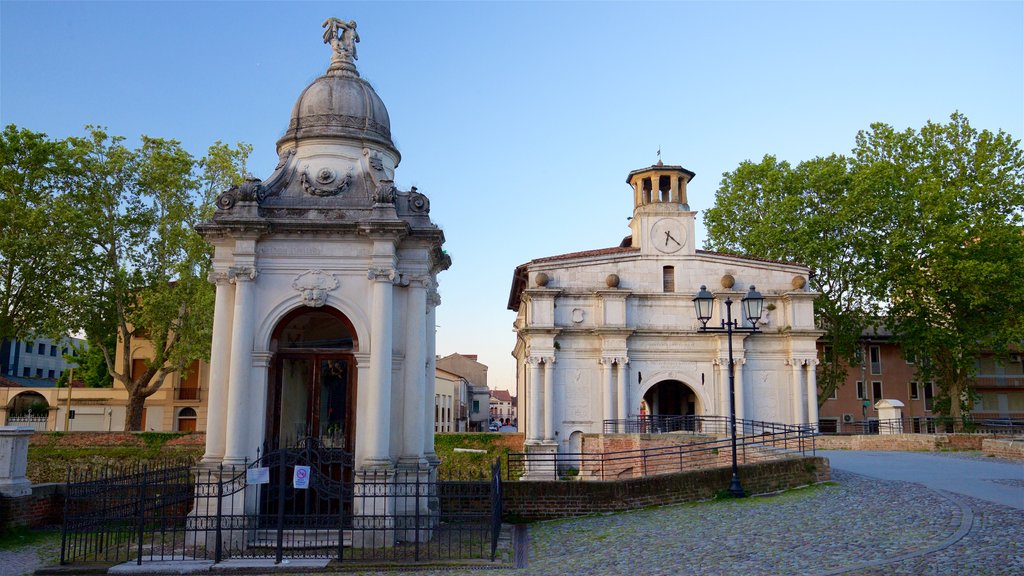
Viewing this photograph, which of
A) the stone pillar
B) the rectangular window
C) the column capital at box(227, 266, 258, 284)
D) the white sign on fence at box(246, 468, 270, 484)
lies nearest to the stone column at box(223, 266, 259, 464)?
the column capital at box(227, 266, 258, 284)

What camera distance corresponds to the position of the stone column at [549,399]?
36.6m

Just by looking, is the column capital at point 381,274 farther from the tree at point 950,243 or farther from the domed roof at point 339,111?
the tree at point 950,243

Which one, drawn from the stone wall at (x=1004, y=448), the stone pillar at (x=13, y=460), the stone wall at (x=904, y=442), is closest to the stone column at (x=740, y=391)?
the stone wall at (x=904, y=442)

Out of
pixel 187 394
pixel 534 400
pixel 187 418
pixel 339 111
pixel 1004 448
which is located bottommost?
pixel 1004 448

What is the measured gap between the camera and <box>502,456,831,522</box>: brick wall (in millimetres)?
15227

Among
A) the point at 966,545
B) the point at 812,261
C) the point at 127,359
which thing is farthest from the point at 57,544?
the point at 812,261

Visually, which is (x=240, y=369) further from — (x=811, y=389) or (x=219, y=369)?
(x=811, y=389)

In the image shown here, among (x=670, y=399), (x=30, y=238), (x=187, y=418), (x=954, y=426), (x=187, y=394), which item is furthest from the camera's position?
(x=187, y=418)

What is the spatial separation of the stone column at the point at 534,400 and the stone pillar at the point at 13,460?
24087mm

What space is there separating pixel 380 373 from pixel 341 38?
23.7ft

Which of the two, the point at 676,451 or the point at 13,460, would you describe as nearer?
the point at 13,460

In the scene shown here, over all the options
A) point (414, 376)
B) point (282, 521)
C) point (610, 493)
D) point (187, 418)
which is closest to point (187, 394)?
point (187, 418)

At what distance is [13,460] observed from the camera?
14.3 metres

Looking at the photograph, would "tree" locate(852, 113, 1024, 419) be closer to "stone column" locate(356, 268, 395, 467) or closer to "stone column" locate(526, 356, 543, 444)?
"stone column" locate(526, 356, 543, 444)
